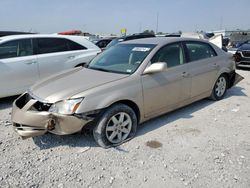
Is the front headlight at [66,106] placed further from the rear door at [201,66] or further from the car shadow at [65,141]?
the rear door at [201,66]

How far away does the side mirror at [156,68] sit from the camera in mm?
3415

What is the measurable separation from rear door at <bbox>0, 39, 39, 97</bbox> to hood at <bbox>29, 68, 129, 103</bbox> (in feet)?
6.10

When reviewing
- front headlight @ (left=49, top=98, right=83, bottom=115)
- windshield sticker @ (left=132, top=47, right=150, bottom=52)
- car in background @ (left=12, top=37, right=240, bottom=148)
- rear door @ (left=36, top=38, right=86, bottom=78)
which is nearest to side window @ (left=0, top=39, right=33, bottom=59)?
rear door @ (left=36, top=38, right=86, bottom=78)

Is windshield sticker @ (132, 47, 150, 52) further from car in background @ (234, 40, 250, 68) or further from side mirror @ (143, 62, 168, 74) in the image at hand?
car in background @ (234, 40, 250, 68)

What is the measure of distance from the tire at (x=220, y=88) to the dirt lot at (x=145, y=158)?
1046 mm

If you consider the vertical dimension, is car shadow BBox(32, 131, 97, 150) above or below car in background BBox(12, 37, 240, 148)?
below

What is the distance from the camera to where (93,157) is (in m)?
3.04

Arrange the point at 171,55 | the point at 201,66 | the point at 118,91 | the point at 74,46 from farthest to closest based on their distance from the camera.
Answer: the point at 74,46 < the point at 201,66 < the point at 171,55 < the point at 118,91

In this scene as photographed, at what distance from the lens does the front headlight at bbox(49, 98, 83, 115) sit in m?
2.91

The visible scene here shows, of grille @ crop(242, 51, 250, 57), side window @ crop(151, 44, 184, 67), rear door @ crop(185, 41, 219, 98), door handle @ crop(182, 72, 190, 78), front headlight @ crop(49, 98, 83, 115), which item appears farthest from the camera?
grille @ crop(242, 51, 250, 57)

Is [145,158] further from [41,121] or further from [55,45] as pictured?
[55,45]

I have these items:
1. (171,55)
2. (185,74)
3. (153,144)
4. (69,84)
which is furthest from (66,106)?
(185,74)

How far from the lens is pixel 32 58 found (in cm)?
537

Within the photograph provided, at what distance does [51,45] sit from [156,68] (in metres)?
3.43
